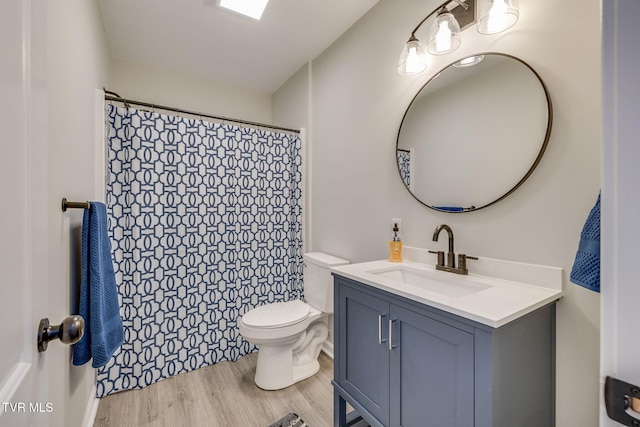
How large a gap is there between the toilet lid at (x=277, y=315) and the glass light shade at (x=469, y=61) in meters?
1.75

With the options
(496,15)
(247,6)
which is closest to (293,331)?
(496,15)

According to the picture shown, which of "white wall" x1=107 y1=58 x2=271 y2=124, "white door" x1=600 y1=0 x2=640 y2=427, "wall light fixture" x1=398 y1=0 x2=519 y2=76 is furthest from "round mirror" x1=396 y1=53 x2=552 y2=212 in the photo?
"white wall" x1=107 y1=58 x2=271 y2=124

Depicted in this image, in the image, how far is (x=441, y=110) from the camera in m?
1.49

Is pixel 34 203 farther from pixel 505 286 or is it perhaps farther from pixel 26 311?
pixel 505 286

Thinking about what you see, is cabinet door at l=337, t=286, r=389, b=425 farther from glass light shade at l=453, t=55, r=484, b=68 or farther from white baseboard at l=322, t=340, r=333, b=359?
glass light shade at l=453, t=55, r=484, b=68

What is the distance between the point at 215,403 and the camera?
1739 millimetres

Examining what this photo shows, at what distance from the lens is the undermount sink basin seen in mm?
1249

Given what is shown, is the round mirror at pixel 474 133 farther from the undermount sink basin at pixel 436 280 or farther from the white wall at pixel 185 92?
the white wall at pixel 185 92

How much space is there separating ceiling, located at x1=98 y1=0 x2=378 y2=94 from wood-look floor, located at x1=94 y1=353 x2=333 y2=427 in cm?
259

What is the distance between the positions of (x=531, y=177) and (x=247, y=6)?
200 cm

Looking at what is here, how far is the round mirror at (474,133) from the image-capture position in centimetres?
117

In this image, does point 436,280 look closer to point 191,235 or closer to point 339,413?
point 339,413

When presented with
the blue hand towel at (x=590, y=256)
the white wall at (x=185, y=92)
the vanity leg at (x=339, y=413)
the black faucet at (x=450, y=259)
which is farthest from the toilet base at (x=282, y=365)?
the white wall at (x=185, y=92)

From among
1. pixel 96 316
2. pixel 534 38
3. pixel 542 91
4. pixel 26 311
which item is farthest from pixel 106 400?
pixel 534 38
